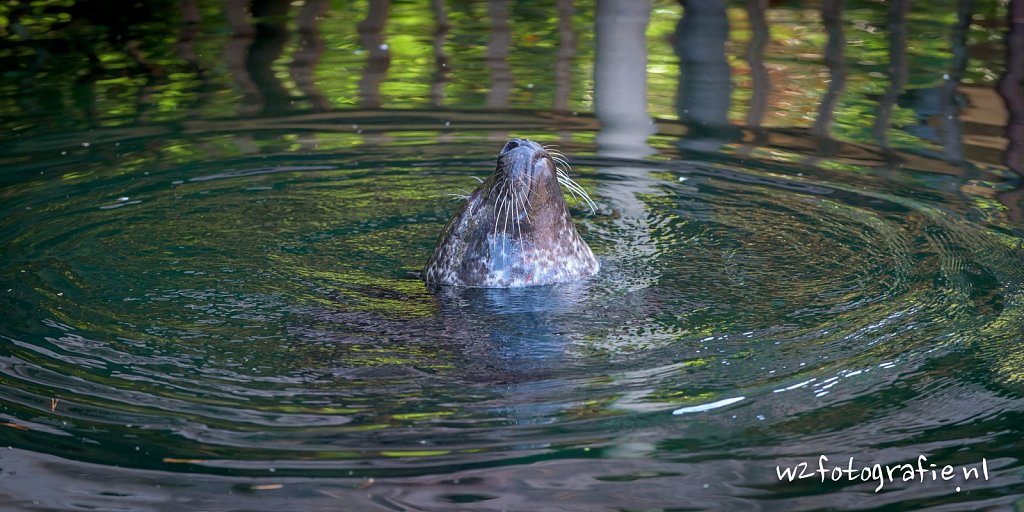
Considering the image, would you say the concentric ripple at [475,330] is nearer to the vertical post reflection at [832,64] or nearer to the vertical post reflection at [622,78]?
the vertical post reflection at [622,78]

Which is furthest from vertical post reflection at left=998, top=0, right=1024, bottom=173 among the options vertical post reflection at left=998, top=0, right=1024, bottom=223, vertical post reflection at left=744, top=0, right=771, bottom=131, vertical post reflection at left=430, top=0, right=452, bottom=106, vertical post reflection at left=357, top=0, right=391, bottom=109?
vertical post reflection at left=357, top=0, right=391, bottom=109

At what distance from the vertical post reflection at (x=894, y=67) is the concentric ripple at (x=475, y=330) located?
1.57 meters

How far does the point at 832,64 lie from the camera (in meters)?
10.9

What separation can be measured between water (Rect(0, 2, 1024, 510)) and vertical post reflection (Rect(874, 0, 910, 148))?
0.23 ft

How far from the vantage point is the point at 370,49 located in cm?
1190

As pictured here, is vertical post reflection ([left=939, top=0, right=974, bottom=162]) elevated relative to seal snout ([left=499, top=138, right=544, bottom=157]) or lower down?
lower down

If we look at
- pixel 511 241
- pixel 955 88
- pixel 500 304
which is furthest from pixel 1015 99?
pixel 500 304

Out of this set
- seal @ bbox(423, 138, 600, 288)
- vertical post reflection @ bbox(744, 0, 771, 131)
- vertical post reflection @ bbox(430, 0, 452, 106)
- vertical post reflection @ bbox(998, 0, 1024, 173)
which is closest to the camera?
seal @ bbox(423, 138, 600, 288)

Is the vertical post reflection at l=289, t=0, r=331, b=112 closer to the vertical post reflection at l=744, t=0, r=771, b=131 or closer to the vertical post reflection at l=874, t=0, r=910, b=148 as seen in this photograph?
the vertical post reflection at l=744, t=0, r=771, b=131

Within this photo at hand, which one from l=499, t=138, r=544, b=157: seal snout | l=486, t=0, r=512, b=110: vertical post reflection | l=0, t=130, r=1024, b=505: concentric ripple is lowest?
l=0, t=130, r=1024, b=505: concentric ripple

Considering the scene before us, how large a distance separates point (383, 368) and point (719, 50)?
7149 mm

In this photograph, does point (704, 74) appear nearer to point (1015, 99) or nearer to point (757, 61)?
point (757, 61)

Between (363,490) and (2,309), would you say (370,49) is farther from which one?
(363,490)

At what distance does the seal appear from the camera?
6.05 m
